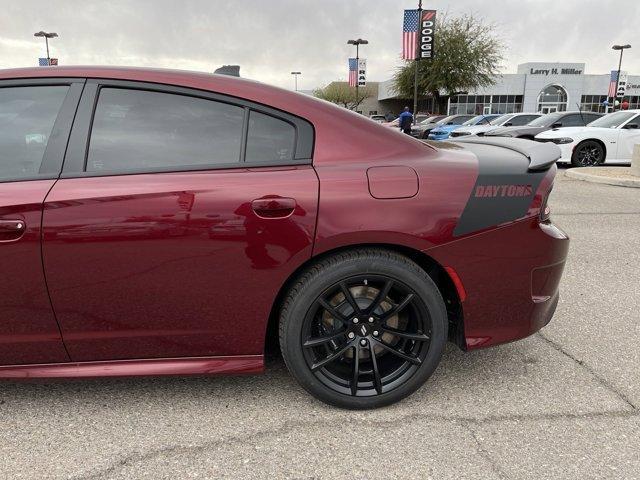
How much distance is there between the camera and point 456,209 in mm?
2398

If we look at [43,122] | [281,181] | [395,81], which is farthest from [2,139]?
[395,81]

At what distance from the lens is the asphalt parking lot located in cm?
213

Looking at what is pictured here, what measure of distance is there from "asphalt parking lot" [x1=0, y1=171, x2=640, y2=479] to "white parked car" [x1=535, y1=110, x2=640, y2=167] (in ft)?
35.0

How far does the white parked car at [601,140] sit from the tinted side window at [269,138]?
38.4ft

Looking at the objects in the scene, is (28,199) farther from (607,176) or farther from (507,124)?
(507,124)

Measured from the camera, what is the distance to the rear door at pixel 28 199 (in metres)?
2.15

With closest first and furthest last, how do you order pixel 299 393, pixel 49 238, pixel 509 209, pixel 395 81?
1. pixel 49 238
2. pixel 509 209
3. pixel 299 393
4. pixel 395 81

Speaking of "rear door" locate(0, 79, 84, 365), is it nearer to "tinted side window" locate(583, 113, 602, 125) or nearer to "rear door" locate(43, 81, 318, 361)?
"rear door" locate(43, 81, 318, 361)

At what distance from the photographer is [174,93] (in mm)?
2379

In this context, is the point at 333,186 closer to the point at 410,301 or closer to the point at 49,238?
the point at 410,301

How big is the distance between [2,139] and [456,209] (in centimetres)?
207

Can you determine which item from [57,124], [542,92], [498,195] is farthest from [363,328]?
[542,92]

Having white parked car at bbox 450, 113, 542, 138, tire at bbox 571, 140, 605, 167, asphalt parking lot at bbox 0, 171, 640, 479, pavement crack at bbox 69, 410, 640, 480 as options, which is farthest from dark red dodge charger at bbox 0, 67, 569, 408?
white parked car at bbox 450, 113, 542, 138

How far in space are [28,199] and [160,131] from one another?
0.61 meters
